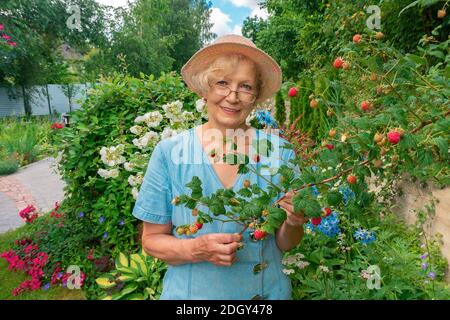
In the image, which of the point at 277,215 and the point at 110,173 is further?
the point at 110,173

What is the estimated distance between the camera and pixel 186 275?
1376 mm

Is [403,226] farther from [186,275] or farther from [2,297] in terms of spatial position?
[2,297]

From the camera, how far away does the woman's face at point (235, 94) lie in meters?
1.35

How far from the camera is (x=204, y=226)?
136cm

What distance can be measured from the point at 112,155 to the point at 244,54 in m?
1.90

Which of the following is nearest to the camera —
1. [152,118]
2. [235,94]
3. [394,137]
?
[394,137]

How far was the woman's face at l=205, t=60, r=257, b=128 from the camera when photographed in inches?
53.1

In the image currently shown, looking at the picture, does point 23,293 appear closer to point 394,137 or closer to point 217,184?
point 217,184

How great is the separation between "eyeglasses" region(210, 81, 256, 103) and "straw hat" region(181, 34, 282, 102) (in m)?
0.11

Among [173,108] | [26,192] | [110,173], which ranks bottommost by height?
[26,192]

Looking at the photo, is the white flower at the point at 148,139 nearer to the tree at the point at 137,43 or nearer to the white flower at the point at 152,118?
the white flower at the point at 152,118

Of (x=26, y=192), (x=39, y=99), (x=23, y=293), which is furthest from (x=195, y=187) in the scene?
(x=39, y=99)

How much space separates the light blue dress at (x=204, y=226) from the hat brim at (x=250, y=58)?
0.20 metres
